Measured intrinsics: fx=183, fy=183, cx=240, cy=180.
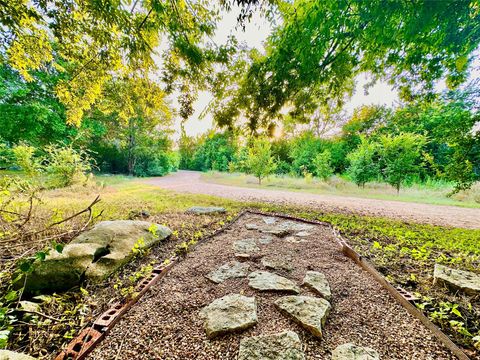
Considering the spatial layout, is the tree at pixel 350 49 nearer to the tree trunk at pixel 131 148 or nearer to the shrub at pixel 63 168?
the shrub at pixel 63 168

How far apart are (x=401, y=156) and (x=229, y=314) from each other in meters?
11.9

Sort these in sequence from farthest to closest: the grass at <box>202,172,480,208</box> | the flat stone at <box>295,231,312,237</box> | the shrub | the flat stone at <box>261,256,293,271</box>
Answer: the grass at <box>202,172,480,208</box> → the shrub → the flat stone at <box>295,231,312,237</box> → the flat stone at <box>261,256,293,271</box>

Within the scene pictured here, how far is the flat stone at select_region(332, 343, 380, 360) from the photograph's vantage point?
1.05m

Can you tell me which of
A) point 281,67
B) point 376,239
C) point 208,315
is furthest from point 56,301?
point 281,67

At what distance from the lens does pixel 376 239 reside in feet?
9.66

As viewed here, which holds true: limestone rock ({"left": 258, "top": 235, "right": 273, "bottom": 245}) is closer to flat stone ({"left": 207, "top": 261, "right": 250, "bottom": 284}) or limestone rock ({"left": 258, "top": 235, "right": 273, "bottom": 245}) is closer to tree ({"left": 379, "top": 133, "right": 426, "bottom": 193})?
flat stone ({"left": 207, "top": 261, "right": 250, "bottom": 284})

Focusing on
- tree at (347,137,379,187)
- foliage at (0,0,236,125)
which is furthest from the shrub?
tree at (347,137,379,187)

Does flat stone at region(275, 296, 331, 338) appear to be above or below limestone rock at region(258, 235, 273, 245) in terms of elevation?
above

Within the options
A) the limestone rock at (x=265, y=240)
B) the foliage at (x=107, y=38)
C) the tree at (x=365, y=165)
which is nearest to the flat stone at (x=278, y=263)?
the limestone rock at (x=265, y=240)

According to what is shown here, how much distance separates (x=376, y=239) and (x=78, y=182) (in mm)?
9387

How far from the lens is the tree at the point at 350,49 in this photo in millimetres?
2230

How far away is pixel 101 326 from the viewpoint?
122 cm

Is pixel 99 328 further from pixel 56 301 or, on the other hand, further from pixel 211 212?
pixel 211 212

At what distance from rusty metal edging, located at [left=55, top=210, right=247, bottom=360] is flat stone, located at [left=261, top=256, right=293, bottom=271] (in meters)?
1.16
